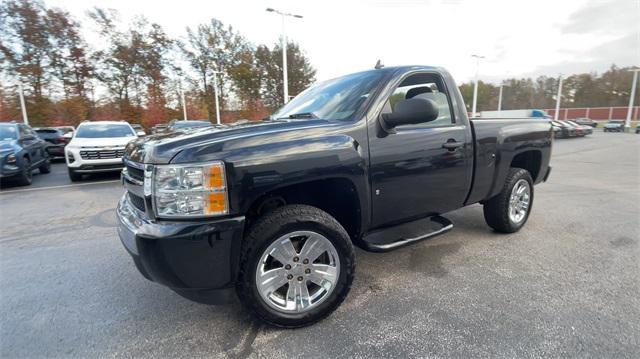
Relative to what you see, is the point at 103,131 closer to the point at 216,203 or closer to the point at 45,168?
the point at 45,168

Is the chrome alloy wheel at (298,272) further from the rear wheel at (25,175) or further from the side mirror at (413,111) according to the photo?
the rear wheel at (25,175)

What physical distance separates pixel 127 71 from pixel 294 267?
114 feet

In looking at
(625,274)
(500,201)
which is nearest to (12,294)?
(500,201)

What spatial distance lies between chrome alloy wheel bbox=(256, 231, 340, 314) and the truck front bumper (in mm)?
262

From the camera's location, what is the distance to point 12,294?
279 cm

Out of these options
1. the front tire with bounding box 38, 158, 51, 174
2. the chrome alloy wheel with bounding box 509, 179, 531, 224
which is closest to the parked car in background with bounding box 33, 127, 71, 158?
the front tire with bounding box 38, 158, 51, 174

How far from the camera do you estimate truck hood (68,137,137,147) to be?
25.7 feet

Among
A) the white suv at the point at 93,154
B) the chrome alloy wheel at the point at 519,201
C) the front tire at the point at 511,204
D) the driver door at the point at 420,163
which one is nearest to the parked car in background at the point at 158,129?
the white suv at the point at 93,154

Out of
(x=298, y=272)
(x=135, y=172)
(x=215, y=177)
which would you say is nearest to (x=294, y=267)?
(x=298, y=272)

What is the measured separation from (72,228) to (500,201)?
227 inches

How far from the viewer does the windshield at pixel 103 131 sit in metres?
8.62

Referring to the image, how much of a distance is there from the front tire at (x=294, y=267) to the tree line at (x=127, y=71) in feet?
105

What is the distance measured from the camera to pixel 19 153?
736 centimetres

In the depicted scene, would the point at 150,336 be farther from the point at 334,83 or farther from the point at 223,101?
the point at 223,101
